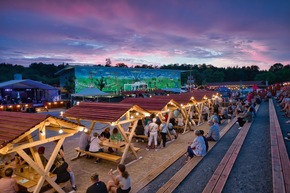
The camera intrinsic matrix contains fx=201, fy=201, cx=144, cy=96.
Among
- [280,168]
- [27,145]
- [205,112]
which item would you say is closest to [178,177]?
[280,168]

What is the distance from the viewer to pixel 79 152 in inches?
364

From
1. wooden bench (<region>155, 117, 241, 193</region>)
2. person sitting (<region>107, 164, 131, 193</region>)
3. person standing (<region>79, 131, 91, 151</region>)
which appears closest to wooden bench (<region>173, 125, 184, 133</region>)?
wooden bench (<region>155, 117, 241, 193</region>)

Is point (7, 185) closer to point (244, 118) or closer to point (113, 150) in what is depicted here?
point (113, 150)

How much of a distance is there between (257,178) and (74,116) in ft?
24.8

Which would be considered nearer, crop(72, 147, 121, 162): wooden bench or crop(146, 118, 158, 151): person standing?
crop(72, 147, 121, 162): wooden bench

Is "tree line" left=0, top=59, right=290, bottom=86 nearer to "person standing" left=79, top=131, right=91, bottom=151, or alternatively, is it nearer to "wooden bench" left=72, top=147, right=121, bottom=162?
"person standing" left=79, top=131, right=91, bottom=151

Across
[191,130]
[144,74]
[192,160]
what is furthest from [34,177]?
[144,74]

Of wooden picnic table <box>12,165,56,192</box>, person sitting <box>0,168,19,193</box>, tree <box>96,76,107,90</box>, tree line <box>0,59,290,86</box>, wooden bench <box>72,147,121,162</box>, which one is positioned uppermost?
tree line <box>0,59,290,86</box>

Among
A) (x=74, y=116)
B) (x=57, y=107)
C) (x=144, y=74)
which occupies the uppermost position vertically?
(x=144, y=74)

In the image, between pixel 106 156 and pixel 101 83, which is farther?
pixel 101 83

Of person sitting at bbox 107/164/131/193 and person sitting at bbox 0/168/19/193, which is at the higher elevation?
person sitting at bbox 0/168/19/193

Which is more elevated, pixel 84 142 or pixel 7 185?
pixel 7 185

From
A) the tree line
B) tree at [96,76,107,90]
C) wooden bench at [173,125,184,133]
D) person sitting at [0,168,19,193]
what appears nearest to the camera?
person sitting at [0,168,19,193]

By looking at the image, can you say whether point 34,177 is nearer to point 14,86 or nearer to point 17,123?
point 17,123
